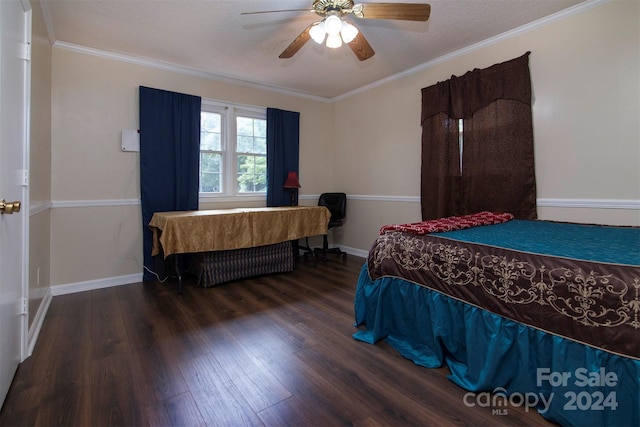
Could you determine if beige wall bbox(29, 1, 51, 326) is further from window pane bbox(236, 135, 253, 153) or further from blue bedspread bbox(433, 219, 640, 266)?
blue bedspread bbox(433, 219, 640, 266)

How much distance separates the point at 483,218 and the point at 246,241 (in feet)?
7.82

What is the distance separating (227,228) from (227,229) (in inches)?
0.4

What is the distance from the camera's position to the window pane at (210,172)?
13.1ft

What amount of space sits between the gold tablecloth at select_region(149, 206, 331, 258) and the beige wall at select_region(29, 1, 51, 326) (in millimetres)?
885

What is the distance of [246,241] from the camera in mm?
3365

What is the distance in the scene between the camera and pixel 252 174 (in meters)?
4.41

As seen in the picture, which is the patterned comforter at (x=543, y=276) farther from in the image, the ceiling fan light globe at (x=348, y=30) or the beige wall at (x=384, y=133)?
the ceiling fan light globe at (x=348, y=30)

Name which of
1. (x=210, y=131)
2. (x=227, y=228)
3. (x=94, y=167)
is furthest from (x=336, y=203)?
(x=94, y=167)

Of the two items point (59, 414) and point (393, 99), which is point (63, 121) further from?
point (393, 99)

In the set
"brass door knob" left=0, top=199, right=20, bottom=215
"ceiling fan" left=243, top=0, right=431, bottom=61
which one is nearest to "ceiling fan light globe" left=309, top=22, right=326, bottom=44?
"ceiling fan" left=243, top=0, right=431, bottom=61

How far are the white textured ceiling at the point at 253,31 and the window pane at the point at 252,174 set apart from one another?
3.80 feet

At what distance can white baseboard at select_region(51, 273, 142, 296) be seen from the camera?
9.92 feet

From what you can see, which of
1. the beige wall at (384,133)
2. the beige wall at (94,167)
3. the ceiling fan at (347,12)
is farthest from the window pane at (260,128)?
the ceiling fan at (347,12)

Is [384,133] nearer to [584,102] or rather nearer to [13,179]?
[584,102]
